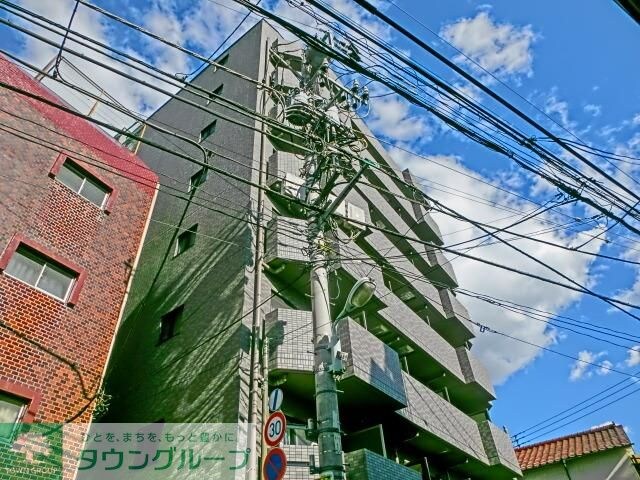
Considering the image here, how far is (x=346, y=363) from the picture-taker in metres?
10.2

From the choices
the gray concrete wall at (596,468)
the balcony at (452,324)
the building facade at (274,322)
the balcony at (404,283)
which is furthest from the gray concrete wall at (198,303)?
the gray concrete wall at (596,468)

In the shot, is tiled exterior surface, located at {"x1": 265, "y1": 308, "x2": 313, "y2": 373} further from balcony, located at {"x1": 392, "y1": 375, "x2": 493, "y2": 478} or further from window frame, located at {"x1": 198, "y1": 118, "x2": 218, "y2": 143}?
window frame, located at {"x1": 198, "y1": 118, "x2": 218, "y2": 143}

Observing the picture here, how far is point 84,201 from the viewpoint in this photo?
1141cm

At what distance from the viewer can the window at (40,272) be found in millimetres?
9203

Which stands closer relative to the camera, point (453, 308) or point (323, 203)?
point (323, 203)

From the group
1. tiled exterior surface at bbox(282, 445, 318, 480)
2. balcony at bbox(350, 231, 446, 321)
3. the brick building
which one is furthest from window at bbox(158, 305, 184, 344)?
balcony at bbox(350, 231, 446, 321)

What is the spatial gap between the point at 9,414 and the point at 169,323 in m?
5.01

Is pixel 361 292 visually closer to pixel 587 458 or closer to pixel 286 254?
pixel 286 254

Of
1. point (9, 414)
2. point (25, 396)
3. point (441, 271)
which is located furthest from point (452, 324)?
point (9, 414)

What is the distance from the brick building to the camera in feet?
27.4

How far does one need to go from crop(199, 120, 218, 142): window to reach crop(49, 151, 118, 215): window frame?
593 centimetres

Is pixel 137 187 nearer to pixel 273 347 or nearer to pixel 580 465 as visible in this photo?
pixel 273 347

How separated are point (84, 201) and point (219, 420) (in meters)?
6.63

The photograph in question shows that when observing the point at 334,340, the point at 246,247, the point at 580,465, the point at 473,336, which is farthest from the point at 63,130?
the point at 580,465
